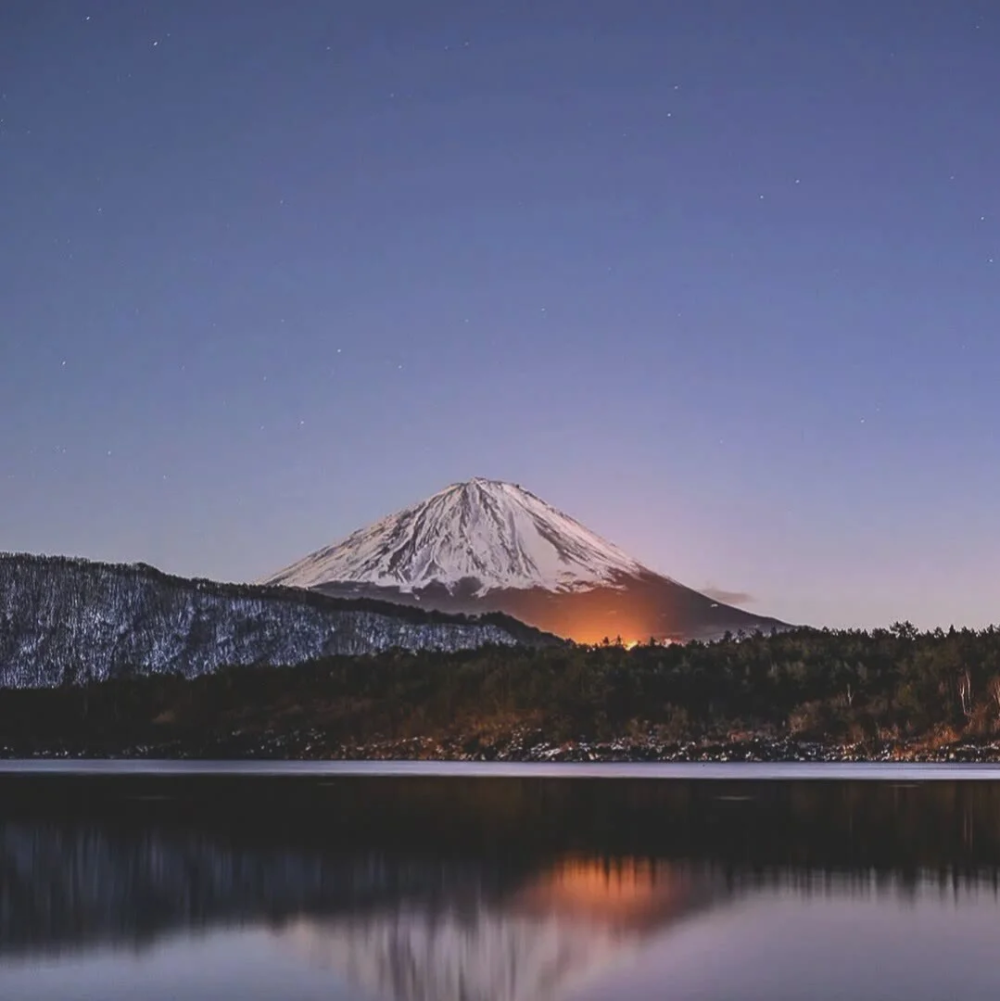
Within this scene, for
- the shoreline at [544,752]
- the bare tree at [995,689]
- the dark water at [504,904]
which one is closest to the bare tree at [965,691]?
the bare tree at [995,689]

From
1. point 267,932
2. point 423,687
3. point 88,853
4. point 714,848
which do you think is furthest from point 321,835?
point 423,687

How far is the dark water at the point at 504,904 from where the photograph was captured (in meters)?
22.6

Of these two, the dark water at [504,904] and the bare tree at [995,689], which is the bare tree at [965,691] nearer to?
the bare tree at [995,689]

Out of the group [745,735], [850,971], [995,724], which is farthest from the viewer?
[745,735]

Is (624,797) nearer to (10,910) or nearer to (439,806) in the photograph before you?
(439,806)

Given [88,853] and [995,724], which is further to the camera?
[995,724]

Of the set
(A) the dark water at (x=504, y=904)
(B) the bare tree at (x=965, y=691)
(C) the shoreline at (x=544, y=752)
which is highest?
(B) the bare tree at (x=965, y=691)

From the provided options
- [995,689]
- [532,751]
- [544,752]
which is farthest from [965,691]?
[532,751]

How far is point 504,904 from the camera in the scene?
Result: 3158cm

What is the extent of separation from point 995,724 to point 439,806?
101m

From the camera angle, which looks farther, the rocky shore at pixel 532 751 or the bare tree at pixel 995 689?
the bare tree at pixel 995 689

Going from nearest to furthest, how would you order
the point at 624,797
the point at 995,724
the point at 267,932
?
the point at 267,932, the point at 624,797, the point at 995,724

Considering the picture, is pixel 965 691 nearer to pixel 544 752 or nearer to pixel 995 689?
pixel 995 689

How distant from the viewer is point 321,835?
48.7 m
